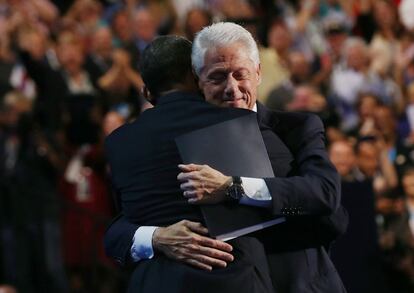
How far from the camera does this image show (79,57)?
10.3 meters

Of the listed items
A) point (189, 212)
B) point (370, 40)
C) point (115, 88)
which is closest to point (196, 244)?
point (189, 212)

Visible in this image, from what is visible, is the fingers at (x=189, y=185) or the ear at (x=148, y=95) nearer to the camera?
the fingers at (x=189, y=185)

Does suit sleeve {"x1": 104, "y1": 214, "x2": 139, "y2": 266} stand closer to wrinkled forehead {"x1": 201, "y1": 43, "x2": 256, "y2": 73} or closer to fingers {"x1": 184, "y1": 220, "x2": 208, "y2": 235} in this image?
fingers {"x1": 184, "y1": 220, "x2": 208, "y2": 235}

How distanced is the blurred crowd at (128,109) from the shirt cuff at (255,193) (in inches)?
159

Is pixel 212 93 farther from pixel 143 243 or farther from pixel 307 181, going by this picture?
pixel 143 243

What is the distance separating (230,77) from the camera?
408 cm

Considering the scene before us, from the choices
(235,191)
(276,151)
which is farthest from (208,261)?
(276,151)

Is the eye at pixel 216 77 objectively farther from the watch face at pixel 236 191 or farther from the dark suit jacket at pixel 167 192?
the watch face at pixel 236 191

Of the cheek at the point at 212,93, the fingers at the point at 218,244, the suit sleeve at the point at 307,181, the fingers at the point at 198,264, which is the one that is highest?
the cheek at the point at 212,93

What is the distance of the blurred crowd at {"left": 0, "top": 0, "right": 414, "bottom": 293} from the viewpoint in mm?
8844

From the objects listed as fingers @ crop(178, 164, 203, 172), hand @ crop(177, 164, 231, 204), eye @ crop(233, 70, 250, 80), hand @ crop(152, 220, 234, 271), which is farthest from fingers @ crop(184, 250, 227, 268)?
eye @ crop(233, 70, 250, 80)

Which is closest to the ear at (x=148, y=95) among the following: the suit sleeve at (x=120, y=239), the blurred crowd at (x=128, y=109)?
the suit sleeve at (x=120, y=239)

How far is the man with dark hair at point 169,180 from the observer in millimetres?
3959

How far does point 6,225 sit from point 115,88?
186 cm
